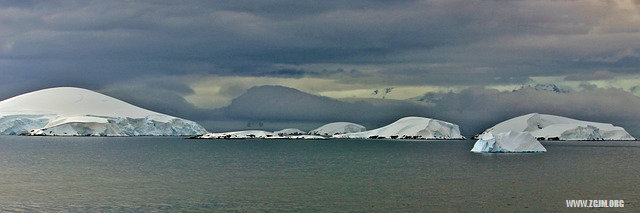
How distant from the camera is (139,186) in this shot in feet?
148

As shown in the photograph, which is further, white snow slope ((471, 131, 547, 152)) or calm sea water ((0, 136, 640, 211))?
white snow slope ((471, 131, 547, 152))

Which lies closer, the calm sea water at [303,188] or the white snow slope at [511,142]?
the calm sea water at [303,188]

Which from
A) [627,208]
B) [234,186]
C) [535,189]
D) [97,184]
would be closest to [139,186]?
[97,184]

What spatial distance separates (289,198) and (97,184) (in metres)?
17.3

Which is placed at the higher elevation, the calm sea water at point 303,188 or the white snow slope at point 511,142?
the white snow slope at point 511,142

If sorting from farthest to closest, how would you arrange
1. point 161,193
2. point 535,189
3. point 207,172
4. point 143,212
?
1. point 207,172
2. point 535,189
3. point 161,193
4. point 143,212

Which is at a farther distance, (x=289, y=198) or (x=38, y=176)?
(x=38, y=176)

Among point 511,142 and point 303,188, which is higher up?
point 511,142

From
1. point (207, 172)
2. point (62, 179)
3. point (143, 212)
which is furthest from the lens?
point (207, 172)

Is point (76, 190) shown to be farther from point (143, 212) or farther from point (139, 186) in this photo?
point (143, 212)

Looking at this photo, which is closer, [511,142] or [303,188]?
[303,188]

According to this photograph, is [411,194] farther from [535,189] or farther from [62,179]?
[62,179]

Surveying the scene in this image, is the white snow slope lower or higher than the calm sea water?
higher

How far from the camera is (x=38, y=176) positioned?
5341 cm
